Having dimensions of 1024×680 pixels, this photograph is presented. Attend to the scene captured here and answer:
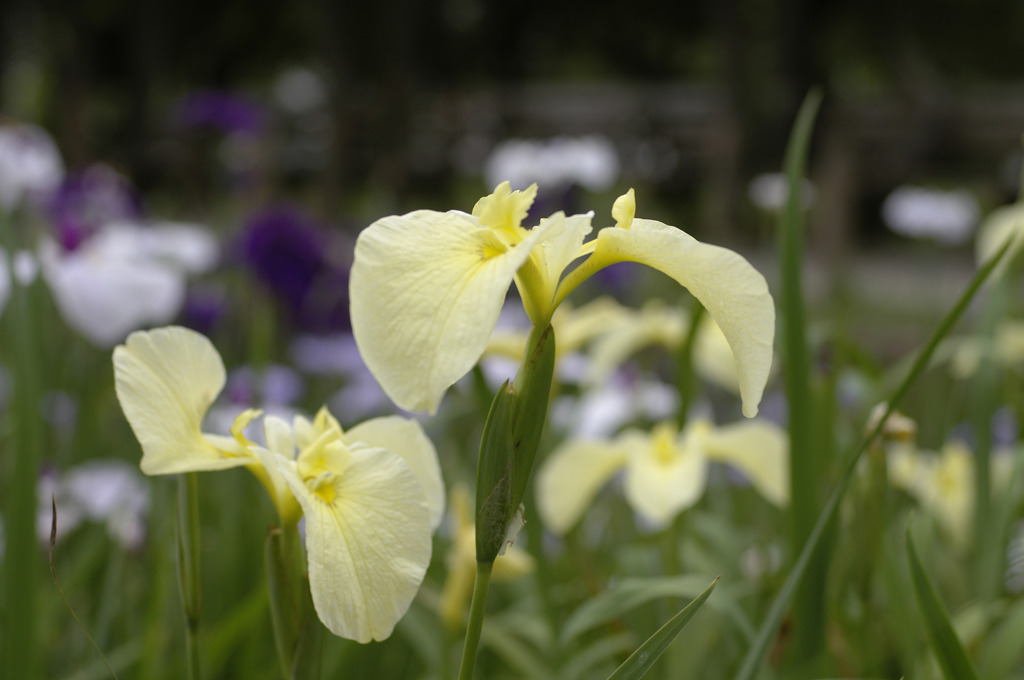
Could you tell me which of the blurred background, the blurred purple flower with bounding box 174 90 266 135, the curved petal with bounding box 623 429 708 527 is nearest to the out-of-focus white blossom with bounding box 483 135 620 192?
the blurred background

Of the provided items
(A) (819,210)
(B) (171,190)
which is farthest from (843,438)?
(B) (171,190)

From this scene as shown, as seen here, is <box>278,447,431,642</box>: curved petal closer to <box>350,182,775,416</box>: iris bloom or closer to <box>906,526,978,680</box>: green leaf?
<box>350,182,775,416</box>: iris bloom

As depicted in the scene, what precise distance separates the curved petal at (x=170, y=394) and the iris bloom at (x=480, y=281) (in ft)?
0.37

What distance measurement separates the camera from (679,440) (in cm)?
76

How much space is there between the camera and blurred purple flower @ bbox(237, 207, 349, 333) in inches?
59.0

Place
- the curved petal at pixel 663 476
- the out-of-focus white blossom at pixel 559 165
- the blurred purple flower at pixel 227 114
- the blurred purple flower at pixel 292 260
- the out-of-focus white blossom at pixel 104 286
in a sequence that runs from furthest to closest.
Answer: the out-of-focus white blossom at pixel 559 165, the blurred purple flower at pixel 227 114, the blurred purple flower at pixel 292 260, the out-of-focus white blossom at pixel 104 286, the curved petal at pixel 663 476

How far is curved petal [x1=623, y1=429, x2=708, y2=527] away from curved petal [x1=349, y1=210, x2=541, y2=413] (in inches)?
15.8

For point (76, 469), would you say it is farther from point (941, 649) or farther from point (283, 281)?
point (941, 649)

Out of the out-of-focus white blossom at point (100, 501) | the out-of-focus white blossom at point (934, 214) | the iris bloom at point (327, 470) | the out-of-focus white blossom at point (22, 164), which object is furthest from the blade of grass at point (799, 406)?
the out-of-focus white blossom at point (934, 214)

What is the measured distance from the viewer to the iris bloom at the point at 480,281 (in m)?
0.28

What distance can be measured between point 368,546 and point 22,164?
1740 millimetres

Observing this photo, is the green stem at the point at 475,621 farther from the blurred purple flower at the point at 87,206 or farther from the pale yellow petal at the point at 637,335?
the blurred purple flower at the point at 87,206

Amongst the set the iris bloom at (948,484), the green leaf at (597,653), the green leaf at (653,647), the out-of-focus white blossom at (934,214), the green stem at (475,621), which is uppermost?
the green stem at (475,621)

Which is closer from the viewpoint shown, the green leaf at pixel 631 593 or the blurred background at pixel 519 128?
the green leaf at pixel 631 593
